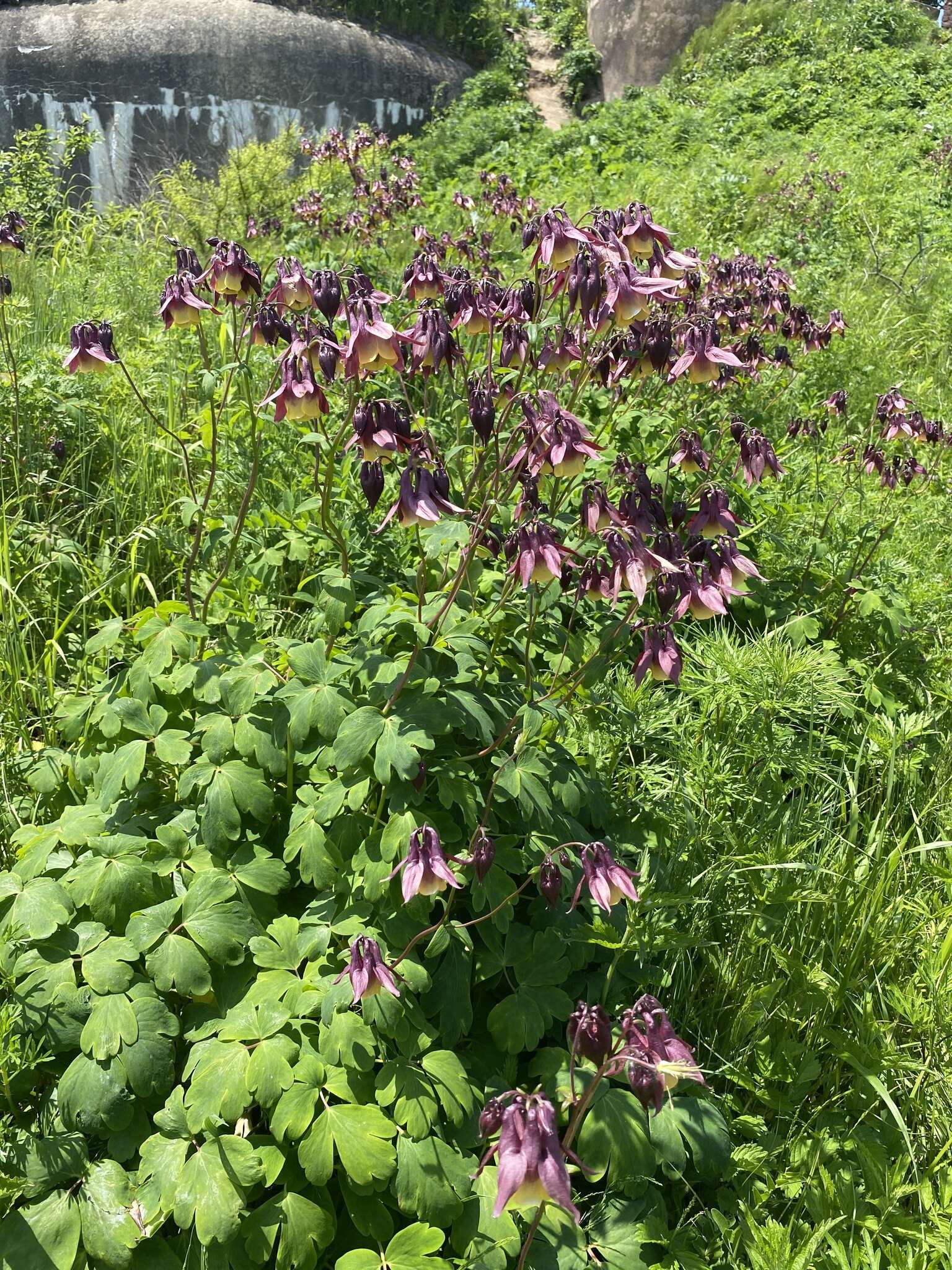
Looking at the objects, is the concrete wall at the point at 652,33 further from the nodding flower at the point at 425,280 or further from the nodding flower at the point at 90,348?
the nodding flower at the point at 90,348

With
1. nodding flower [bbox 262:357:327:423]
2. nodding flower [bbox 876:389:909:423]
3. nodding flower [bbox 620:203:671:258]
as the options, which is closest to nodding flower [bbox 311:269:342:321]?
nodding flower [bbox 262:357:327:423]

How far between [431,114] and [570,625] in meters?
17.9

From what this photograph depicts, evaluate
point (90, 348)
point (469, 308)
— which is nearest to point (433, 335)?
point (469, 308)

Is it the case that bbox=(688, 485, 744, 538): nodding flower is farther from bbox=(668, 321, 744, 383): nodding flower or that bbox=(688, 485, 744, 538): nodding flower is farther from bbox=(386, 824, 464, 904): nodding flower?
bbox=(386, 824, 464, 904): nodding flower

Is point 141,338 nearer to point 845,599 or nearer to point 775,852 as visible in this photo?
point 845,599

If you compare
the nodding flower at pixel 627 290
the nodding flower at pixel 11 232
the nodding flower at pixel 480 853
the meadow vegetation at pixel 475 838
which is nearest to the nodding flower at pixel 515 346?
the meadow vegetation at pixel 475 838

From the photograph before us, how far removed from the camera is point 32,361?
15.5 ft

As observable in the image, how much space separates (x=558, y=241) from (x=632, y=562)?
879 mm

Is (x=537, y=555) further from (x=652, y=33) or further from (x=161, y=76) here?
(x=652, y=33)

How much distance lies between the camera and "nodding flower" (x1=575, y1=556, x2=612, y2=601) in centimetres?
242

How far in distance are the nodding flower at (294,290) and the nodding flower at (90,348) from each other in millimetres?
573

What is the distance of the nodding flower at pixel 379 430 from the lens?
224 centimetres

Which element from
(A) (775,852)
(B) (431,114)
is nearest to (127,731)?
(A) (775,852)

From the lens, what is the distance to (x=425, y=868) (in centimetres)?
192
